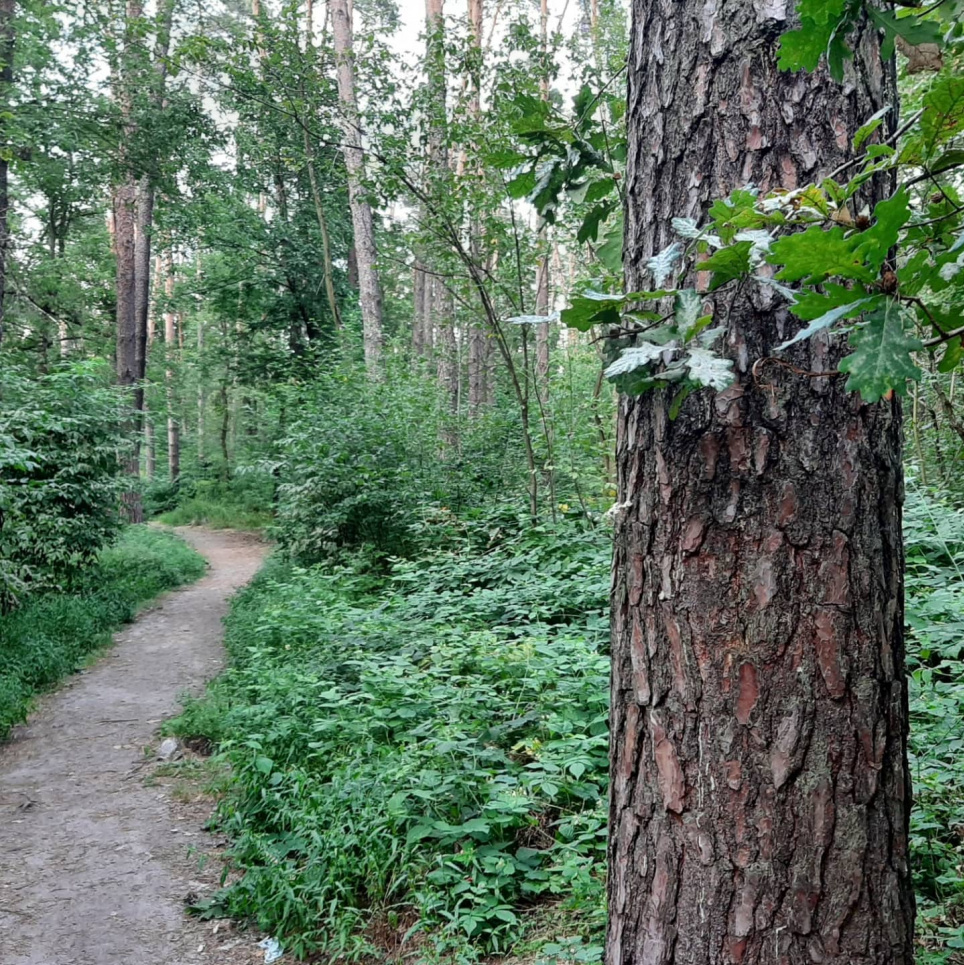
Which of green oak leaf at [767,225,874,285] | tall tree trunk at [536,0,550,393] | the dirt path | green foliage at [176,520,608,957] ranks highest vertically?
tall tree trunk at [536,0,550,393]

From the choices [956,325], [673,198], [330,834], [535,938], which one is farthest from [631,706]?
[330,834]

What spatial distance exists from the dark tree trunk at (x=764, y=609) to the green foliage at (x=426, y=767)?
1.40 m

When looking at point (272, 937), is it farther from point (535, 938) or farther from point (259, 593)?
point (259, 593)

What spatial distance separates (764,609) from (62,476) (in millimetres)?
10116

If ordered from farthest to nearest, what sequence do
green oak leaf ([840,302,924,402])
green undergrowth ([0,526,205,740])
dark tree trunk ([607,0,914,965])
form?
green undergrowth ([0,526,205,740])
dark tree trunk ([607,0,914,965])
green oak leaf ([840,302,924,402])

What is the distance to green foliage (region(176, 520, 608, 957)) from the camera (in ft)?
10.1

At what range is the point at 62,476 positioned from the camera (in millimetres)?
9602

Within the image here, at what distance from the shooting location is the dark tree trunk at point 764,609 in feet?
4.91

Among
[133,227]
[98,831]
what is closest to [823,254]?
[98,831]

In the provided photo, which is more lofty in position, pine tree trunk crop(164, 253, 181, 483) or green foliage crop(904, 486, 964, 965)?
pine tree trunk crop(164, 253, 181, 483)

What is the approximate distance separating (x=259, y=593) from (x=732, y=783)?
29.3 ft

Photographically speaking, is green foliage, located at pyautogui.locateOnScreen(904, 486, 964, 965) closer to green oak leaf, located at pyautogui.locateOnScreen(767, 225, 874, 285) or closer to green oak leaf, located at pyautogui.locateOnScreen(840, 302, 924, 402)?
green oak leaf, located at pyautogui.locateOnScreen(840, 302, 924, 402)

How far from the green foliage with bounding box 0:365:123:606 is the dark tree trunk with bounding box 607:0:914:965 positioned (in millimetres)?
8349

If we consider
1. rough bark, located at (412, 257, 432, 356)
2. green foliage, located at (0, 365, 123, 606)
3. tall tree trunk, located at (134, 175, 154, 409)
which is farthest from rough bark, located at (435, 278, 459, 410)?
tall tree trunk, located at (134, 175, 154, 409)
